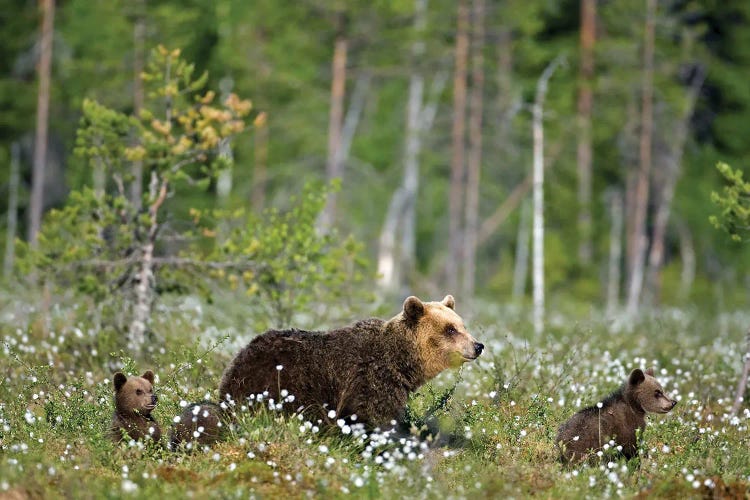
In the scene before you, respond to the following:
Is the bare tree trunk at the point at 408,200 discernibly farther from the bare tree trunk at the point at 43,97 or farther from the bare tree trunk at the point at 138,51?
the bare tree trunk at the point at 43,97

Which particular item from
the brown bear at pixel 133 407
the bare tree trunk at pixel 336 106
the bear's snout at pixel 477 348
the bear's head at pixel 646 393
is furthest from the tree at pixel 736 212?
the bare tree trunk at pixel 336 106

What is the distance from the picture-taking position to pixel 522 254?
4072 cm

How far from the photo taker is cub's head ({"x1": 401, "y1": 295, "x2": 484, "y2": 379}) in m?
9.95

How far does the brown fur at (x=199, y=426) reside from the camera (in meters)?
9.45

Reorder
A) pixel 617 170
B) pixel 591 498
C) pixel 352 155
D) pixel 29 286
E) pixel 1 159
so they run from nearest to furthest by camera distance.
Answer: pixel 591 498, pixel 29 286, pixel 1 159, pixel 617 170, pixel 352 155

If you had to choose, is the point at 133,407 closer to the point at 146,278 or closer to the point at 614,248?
the point at 146,278

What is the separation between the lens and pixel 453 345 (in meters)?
9.95

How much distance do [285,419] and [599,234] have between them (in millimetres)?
32071

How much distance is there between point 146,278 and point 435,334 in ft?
19.8

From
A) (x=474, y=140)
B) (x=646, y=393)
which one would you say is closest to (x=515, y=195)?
(x=474, y=140)

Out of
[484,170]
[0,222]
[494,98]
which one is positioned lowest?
[0,222]

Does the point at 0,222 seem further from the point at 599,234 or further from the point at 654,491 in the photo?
the point at 654,491

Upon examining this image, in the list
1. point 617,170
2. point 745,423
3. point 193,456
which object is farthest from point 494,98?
point 193,456

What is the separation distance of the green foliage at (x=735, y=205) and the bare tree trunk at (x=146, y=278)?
23.9 ft
